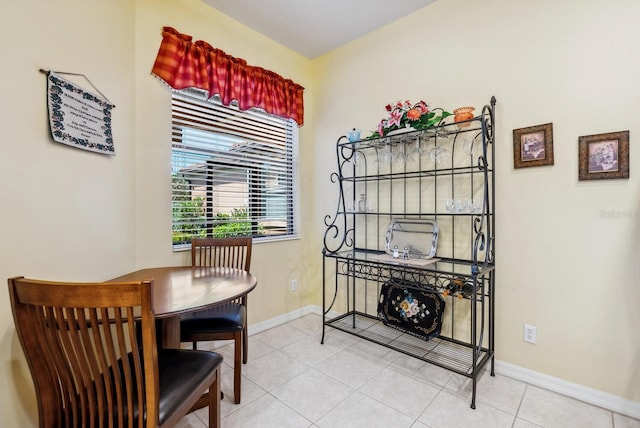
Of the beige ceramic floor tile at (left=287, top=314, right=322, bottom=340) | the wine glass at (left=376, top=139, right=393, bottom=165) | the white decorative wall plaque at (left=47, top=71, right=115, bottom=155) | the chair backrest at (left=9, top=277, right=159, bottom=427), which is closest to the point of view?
the chair backrest at (left=9, top=277, right=159, bottom=427)

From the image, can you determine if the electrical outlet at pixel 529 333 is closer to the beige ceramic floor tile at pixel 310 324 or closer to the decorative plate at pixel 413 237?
the decorative plate at pixel 413 237

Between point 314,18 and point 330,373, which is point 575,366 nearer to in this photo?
point 330,373

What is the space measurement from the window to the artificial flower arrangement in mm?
1151

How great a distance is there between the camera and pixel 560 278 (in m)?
1.82

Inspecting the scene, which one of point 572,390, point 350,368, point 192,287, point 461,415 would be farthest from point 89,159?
point 572,390

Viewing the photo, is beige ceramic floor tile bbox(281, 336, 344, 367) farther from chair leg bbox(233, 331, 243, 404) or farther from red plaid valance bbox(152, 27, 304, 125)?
red plaid valance bbox(152, 27, 304, 125)

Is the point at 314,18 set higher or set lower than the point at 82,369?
higher

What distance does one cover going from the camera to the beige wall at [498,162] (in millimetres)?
1257

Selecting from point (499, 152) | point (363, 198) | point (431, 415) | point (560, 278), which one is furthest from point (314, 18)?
point (431, 415)

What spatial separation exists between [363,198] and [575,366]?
183 cm

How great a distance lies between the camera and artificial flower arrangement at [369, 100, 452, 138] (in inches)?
83.3

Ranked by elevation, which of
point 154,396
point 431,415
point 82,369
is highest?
point 82,369

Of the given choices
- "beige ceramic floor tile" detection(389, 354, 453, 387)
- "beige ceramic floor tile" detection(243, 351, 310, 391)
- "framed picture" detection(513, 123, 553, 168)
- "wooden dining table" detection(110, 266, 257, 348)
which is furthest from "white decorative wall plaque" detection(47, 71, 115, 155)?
"framed picture" detection(513, 123, 553, 168)

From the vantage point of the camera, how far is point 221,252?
2373 millimetres
